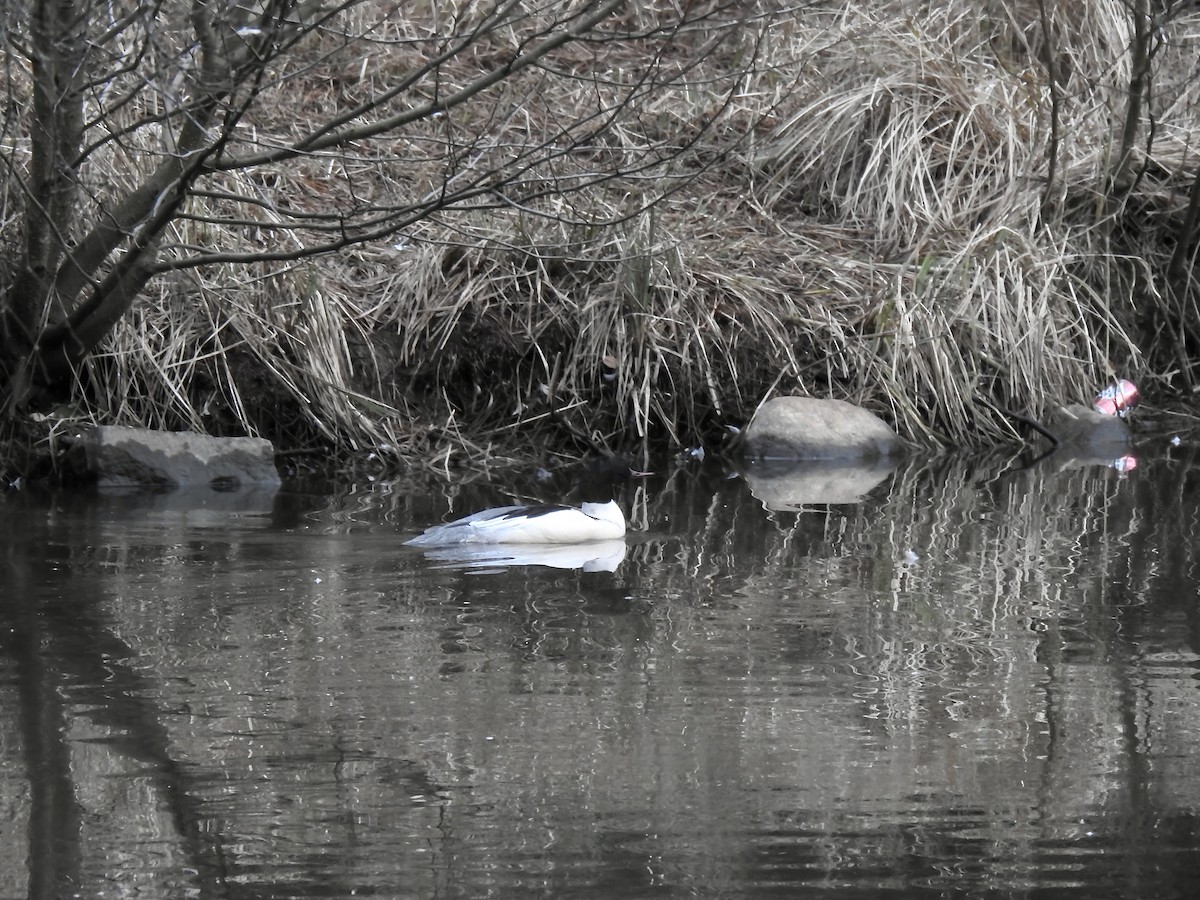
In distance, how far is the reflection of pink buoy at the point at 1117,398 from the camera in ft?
30.2

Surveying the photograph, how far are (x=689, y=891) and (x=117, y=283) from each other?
4626 millimetres

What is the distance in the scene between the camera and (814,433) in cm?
832

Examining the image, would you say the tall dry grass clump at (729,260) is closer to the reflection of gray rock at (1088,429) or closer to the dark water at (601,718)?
the reflection of gray rock at (1088,429)

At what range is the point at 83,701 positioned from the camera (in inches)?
144

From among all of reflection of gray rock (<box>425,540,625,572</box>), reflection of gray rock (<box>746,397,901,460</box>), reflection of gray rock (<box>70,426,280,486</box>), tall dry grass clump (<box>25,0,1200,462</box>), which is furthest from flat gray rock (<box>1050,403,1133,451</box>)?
reflection of gray rock (<box>70,426,280,486</box>)

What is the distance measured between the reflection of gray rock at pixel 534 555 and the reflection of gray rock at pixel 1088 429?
4.10 m

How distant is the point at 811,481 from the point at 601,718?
4.16 metres

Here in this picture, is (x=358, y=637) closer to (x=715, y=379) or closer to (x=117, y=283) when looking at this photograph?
(x=117, y=283)

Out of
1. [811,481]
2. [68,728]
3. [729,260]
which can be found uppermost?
[729,260]

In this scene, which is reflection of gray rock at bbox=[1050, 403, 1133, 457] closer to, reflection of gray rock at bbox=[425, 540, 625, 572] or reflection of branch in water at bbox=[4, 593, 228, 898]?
reflection of gray rock at bbox=[425, 540, 625, 572]

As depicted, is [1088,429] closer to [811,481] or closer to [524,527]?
[811,481]

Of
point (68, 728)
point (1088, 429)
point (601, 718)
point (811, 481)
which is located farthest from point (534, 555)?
point (1088, 429)

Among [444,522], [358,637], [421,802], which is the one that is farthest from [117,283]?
[421,802]

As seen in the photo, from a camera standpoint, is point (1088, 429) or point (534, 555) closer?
point (534, 555)
